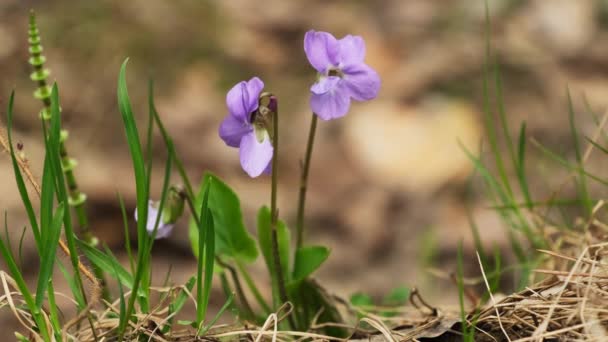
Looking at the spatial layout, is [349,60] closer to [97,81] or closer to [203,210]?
[203,210]

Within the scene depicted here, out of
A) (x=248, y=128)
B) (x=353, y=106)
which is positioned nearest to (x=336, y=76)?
(x=248, y=128)

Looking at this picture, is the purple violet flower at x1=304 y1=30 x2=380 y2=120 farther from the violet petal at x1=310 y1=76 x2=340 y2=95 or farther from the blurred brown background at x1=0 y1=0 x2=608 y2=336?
the blurred brown background at x1=0 y1=0 x2=608 y2=336

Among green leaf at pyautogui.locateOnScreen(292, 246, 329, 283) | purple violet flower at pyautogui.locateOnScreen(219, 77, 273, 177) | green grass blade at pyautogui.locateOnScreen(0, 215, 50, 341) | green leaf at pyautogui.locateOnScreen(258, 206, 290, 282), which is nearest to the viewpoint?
green grass blade at pyautogui.locateOnScreen(0, 215, 50, 341)

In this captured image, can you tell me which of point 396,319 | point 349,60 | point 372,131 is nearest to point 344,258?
point 372,131

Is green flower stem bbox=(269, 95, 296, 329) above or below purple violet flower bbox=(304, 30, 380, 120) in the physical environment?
below

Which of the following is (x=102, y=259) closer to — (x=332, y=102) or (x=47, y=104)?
(x=47, y=104)

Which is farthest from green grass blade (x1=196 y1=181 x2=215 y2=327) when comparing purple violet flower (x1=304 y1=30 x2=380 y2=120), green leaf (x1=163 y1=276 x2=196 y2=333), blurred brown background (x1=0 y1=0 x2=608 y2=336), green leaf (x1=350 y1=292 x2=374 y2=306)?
blurred brown background (x1=0 y1=0 x2=608 y2=336)

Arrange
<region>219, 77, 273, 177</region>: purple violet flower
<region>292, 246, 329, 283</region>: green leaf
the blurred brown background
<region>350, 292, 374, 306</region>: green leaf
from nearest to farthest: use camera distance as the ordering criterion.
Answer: <region>219, 77, 273, 177</region>: purple violet flower → <region>292, 246, 329, 283</region>: green leaf → <region>350, 292, 374, 306</region>: green leaf → the blurred brown background
